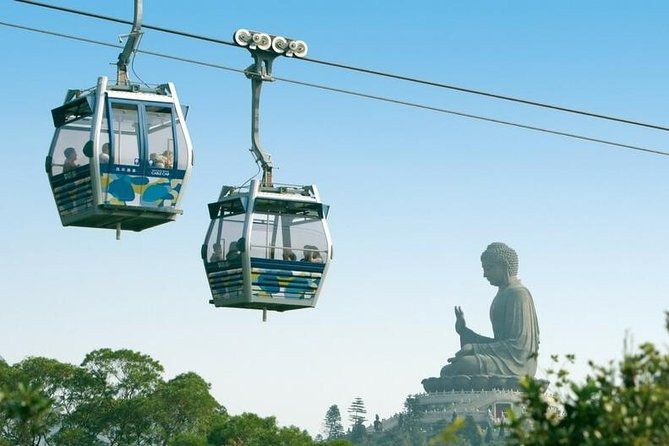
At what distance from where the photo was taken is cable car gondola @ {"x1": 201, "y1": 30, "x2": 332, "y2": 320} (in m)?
30.5

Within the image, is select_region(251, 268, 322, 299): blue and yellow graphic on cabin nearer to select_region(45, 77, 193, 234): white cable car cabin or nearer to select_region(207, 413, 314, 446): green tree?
select_region(45, 77, 193, 234): white cable car cabin

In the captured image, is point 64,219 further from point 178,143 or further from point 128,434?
point 128,434

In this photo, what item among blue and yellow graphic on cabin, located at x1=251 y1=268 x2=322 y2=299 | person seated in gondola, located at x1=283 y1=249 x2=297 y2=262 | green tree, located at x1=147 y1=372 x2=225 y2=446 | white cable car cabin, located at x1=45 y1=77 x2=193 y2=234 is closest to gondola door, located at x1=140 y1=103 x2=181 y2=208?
white cable car cabin, located at x1=45 y1=77 x2=193 y2=234

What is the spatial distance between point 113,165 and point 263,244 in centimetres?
341

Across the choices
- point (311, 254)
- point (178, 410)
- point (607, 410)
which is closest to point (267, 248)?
point (311, 254)

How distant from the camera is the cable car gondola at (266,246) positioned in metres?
30.5

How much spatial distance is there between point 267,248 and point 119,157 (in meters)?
3.46

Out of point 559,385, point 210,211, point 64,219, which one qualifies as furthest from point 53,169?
point 559,385

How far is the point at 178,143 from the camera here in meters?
29.8

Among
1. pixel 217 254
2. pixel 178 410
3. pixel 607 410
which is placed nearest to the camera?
pixel 607 410

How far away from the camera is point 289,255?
31.1m

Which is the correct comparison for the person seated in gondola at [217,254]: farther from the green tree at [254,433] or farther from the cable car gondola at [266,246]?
the green tree at [254,433]

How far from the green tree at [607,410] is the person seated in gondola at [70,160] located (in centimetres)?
1343

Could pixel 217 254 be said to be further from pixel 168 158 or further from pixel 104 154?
pixel 104 154
